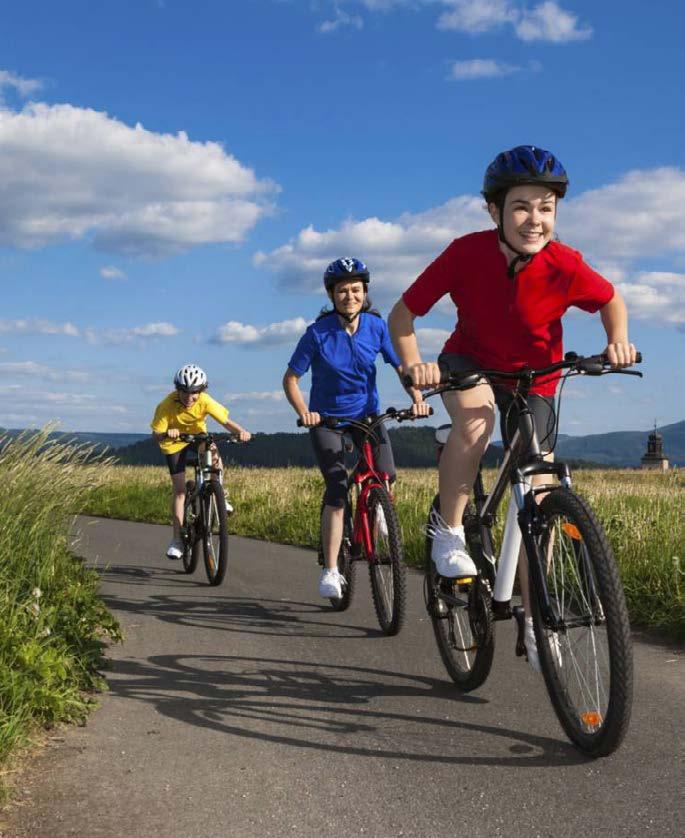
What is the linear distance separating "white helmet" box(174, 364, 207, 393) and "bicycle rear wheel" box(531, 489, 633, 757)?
6.52 m

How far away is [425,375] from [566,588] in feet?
3.51

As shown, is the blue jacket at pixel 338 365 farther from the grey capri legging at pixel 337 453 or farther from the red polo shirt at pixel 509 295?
the red polo shirt at pixel 509 295

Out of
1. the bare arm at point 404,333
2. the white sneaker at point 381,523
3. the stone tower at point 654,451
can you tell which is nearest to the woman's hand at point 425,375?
the bare arm at point 404,333

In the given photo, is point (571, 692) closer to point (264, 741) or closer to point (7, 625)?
point (264, 741)

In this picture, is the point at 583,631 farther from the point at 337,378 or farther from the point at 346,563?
the point at 337,378

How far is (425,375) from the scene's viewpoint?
4.14m

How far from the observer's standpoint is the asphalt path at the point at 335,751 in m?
3.39

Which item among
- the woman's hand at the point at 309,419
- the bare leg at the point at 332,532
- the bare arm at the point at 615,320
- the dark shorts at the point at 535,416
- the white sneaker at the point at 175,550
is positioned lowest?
the white sneaker at the point at 175,550

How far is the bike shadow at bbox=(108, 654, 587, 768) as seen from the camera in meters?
4.11

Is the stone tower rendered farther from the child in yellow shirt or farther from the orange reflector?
the orange reflector

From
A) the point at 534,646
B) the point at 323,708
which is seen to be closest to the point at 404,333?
the point at 534,646

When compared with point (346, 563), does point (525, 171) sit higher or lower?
higher

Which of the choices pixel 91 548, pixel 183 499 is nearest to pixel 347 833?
pixel 183 499

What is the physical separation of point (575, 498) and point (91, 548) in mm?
9304
